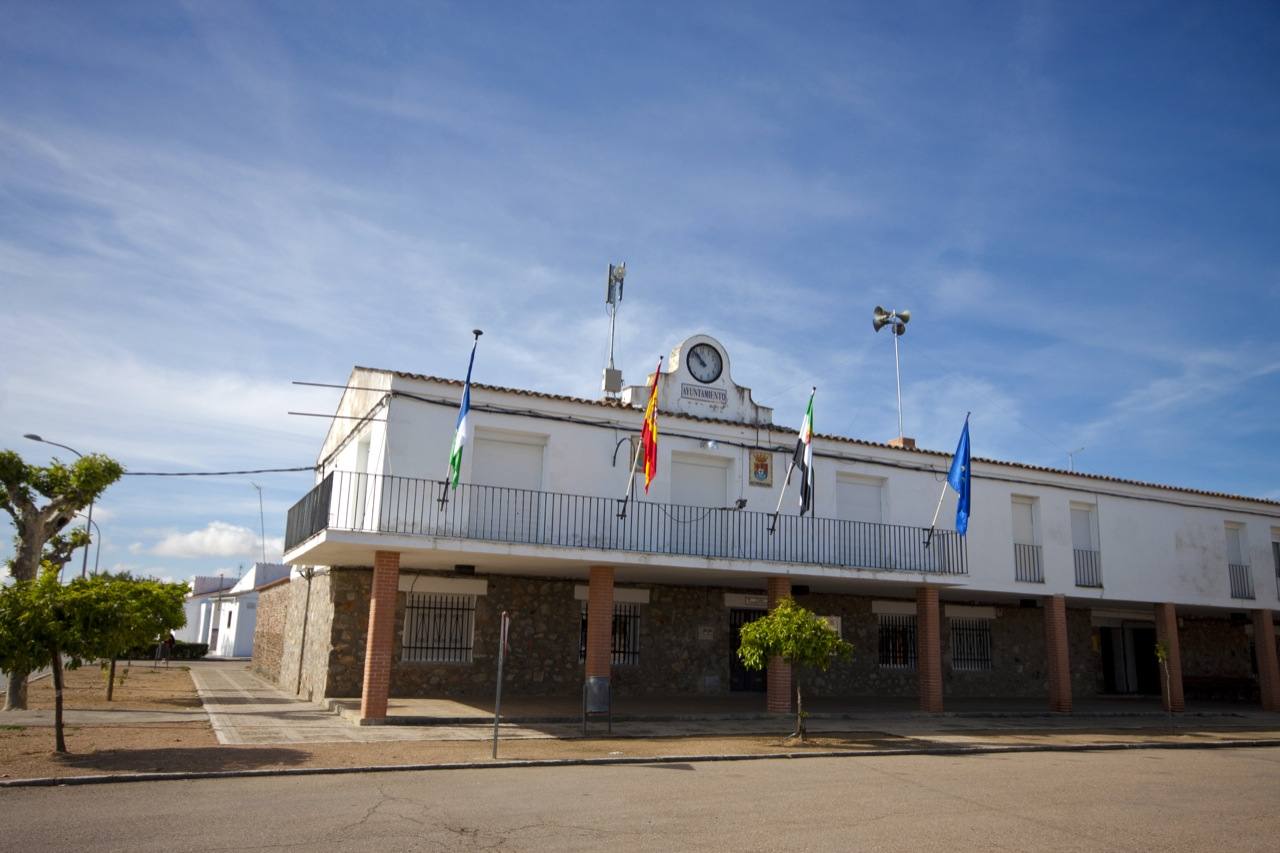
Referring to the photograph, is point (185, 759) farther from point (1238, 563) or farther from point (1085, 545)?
point (1238, 563)

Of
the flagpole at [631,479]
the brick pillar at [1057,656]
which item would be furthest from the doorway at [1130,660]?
the flagpole at [631,479]

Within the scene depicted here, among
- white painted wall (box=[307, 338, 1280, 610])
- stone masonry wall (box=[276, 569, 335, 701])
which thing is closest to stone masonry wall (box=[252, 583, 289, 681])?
stone masonry wall (box=[276, 569, 335, 701])

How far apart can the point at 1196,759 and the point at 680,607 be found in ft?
34.5

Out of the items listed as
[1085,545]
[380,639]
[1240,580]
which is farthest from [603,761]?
[1240,580]

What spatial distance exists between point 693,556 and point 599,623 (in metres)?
2.18

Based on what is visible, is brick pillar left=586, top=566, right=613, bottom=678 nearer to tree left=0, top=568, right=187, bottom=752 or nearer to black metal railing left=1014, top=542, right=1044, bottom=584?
tree left=0, top=568, right=187, bottom=752

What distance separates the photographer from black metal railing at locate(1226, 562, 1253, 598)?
84.9ft

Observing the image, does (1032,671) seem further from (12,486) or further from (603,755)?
(12,486)

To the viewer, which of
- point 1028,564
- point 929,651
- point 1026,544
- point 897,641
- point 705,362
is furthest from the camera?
point 897,641

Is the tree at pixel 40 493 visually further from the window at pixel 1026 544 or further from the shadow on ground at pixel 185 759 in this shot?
the window at pixel 1026 544

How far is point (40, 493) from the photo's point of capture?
61.6 feet

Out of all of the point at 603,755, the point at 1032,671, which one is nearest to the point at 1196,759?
the point at 603,755

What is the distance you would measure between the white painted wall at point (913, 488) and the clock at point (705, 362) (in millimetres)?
1144

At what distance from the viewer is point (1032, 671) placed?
26047 mm
